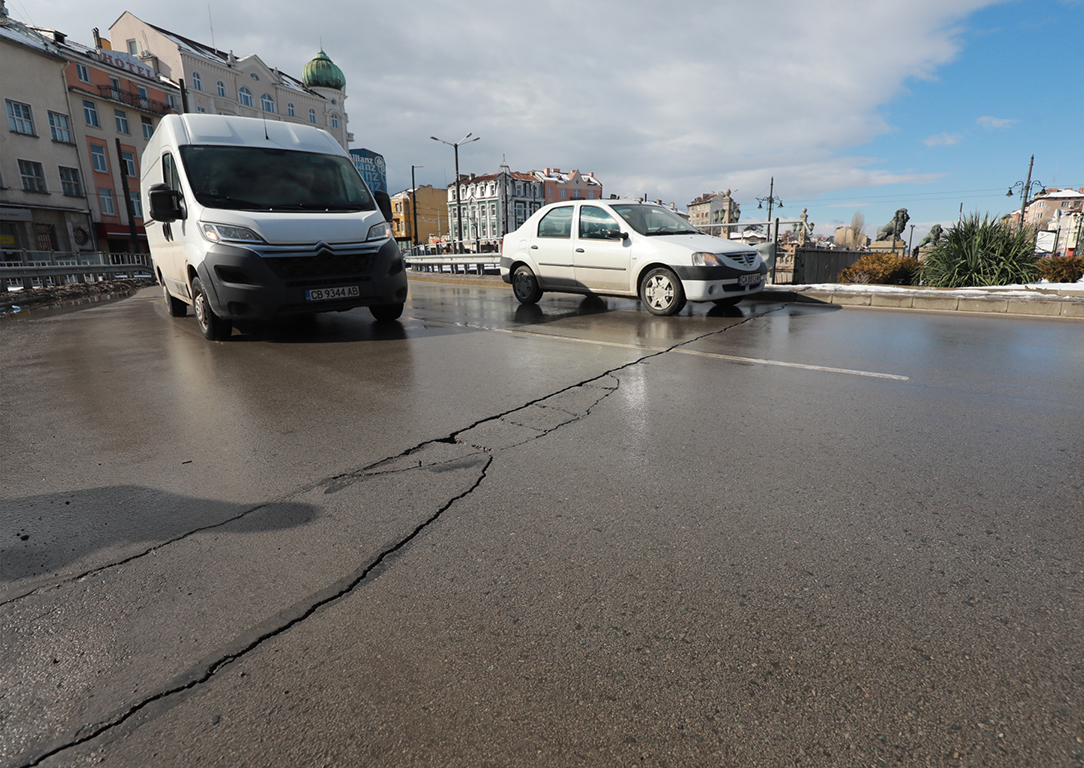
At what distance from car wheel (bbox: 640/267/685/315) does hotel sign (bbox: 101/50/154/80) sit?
50.9 metres

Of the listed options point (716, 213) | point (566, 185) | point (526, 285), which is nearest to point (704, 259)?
point (526, 285)

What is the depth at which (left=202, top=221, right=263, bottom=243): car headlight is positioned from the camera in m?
6.36

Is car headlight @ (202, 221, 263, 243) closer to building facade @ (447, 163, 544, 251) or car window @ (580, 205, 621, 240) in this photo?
car window @ (580, 205, 621, 240)

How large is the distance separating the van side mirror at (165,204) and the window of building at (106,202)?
4339cm

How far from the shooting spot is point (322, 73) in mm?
65188

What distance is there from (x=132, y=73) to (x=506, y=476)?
56034 mm

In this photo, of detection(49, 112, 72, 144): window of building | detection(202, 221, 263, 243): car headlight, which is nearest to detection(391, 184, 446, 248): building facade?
detection(49, 112, 72, 144): window of building

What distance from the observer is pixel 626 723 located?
4.91 feet

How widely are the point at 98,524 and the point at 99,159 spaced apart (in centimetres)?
5058

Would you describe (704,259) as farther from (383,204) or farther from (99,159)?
(99,159)

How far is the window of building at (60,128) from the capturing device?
3719cm

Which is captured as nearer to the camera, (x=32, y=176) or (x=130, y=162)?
(x=32, y=176)

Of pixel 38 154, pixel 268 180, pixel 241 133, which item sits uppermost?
pixel 38 154

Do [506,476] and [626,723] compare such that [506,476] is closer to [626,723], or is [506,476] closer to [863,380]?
[626,723]
